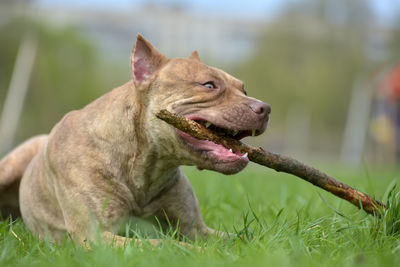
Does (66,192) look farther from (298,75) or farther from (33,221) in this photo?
(298,75)

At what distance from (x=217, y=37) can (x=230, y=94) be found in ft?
177

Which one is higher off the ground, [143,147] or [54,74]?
[143,147]

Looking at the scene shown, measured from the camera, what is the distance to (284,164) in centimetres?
327

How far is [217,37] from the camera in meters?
56.7

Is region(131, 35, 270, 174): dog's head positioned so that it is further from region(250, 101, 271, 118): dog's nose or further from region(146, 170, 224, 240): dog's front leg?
region(146, 170, 224, 240): dog's front leg

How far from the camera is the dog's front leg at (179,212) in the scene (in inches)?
150

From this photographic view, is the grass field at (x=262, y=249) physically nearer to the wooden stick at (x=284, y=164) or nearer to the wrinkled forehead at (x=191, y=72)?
the wooden stick at (x=284, y=164)

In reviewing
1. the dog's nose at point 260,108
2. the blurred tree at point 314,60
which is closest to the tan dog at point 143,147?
the dog's nose at point 260,108

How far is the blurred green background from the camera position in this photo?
26.9 metres

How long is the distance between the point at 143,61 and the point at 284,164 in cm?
124

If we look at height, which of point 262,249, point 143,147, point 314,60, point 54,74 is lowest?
point 54,74

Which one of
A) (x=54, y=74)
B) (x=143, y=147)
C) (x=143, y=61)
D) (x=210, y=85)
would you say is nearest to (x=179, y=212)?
(x=143, y=147)

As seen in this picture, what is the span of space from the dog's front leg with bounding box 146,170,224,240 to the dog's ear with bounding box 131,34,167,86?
0.82 metres

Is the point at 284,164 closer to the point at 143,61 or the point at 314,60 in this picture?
the point at 143,61
